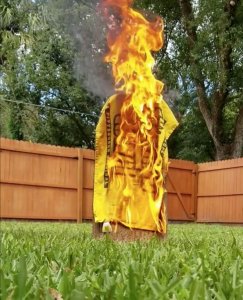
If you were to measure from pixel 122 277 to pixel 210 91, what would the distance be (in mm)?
14944

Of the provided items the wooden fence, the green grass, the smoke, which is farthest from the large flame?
the smoke

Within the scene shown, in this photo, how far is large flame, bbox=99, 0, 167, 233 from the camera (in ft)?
12.0

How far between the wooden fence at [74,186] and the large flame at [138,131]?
7.15 m

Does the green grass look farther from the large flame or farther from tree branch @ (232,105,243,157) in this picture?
tree branch @ (232,105,243,157)

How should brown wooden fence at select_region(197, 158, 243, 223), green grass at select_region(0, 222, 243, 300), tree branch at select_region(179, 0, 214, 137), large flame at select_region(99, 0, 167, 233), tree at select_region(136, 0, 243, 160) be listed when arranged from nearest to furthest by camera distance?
green grass at select_region(0, 222, 243, 300), large flame at select_region(99, 0, 167, 233), brown wooden fence at select_region(197, 158, 243, 223), tree at select_region(136, 0, 243, 160), tree branch at select_region(179, 0, 214, 137)

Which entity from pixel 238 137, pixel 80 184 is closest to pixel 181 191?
pixel 238 137

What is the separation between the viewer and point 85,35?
1698 centimetres

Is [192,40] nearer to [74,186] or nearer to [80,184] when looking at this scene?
[80,184]

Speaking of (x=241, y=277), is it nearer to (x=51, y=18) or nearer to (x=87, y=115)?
(x=51, y=18)

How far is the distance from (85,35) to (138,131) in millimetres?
13849

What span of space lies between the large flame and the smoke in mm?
11260

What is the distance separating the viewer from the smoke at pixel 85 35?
16.1 metres

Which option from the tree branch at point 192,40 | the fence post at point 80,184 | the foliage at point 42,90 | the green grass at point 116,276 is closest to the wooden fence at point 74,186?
the fence post at point 80,184

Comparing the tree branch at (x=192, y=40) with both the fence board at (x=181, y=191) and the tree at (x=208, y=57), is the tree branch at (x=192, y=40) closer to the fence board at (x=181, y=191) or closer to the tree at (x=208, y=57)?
the tree at (x=208, y=57)
